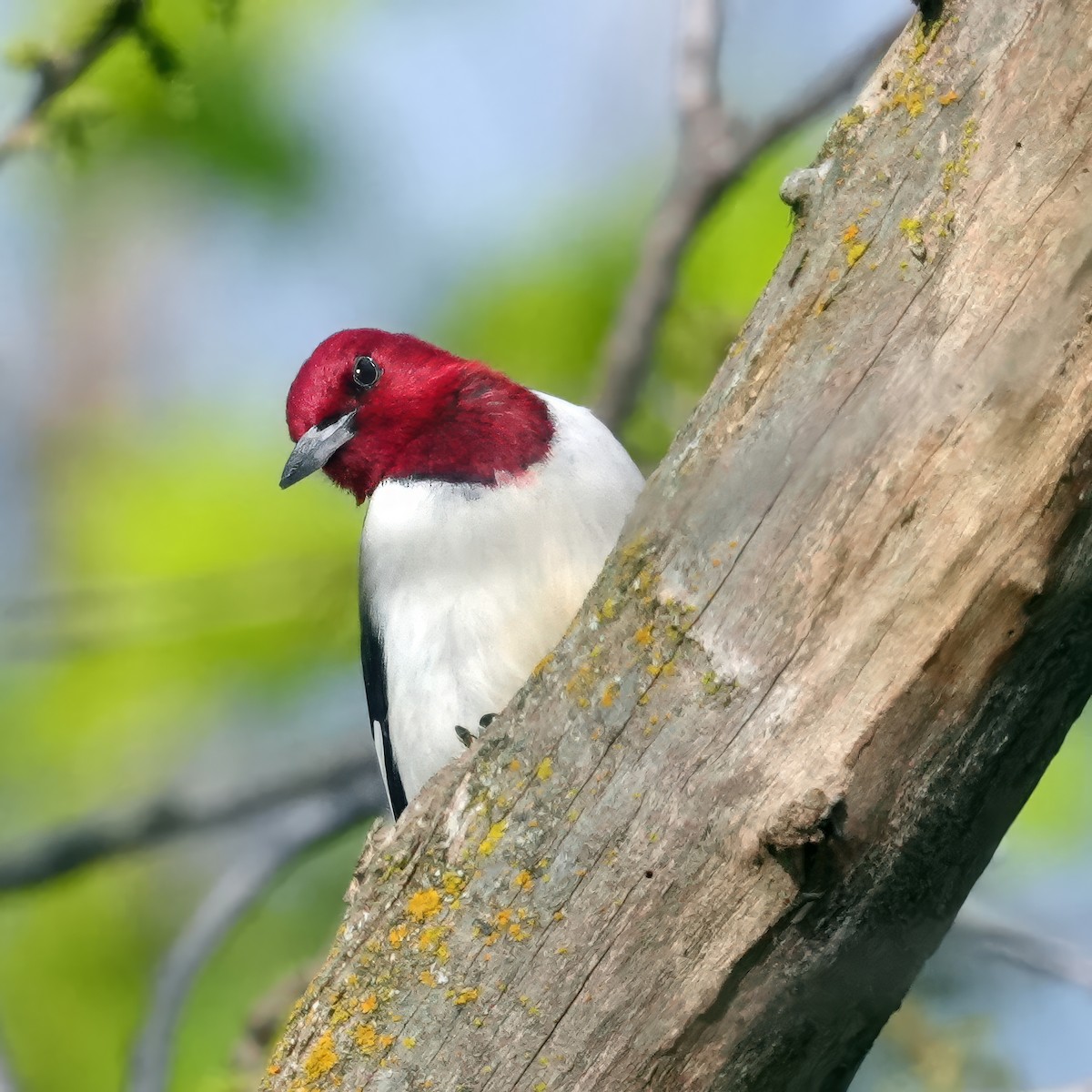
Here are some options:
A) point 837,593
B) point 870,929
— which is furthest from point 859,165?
point 870,929

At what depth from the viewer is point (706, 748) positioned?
245 cm

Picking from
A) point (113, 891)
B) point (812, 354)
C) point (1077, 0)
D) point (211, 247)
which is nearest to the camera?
point (1077, 0)

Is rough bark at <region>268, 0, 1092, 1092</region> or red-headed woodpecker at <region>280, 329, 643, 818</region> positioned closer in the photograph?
rough bark at <region>268, 0, 1092, 1092</region>

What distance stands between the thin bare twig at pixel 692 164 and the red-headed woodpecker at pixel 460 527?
3.72 feet

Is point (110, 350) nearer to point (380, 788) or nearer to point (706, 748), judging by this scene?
point (380, 788)

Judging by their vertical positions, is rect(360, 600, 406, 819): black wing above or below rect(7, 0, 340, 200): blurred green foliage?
below

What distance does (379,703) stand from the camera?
452cm

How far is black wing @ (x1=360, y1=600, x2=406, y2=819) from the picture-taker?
433 centimetres

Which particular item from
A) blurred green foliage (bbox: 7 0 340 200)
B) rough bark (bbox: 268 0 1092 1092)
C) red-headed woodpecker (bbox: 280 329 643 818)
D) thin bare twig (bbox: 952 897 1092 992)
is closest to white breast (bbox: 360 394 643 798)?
red-headed woodpecker (bbox: 280 329 643 818)

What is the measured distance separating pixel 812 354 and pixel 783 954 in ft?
3.12

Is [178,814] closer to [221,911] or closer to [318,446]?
[221,911]

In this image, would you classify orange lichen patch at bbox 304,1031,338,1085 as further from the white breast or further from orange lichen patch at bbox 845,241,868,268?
orange lichen patch at bbox 845,241,868,268

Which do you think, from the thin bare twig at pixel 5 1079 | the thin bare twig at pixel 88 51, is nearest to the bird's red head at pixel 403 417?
the thin bare twig at pixel 88 51

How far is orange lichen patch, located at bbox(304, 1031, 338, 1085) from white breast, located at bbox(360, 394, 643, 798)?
133cm
